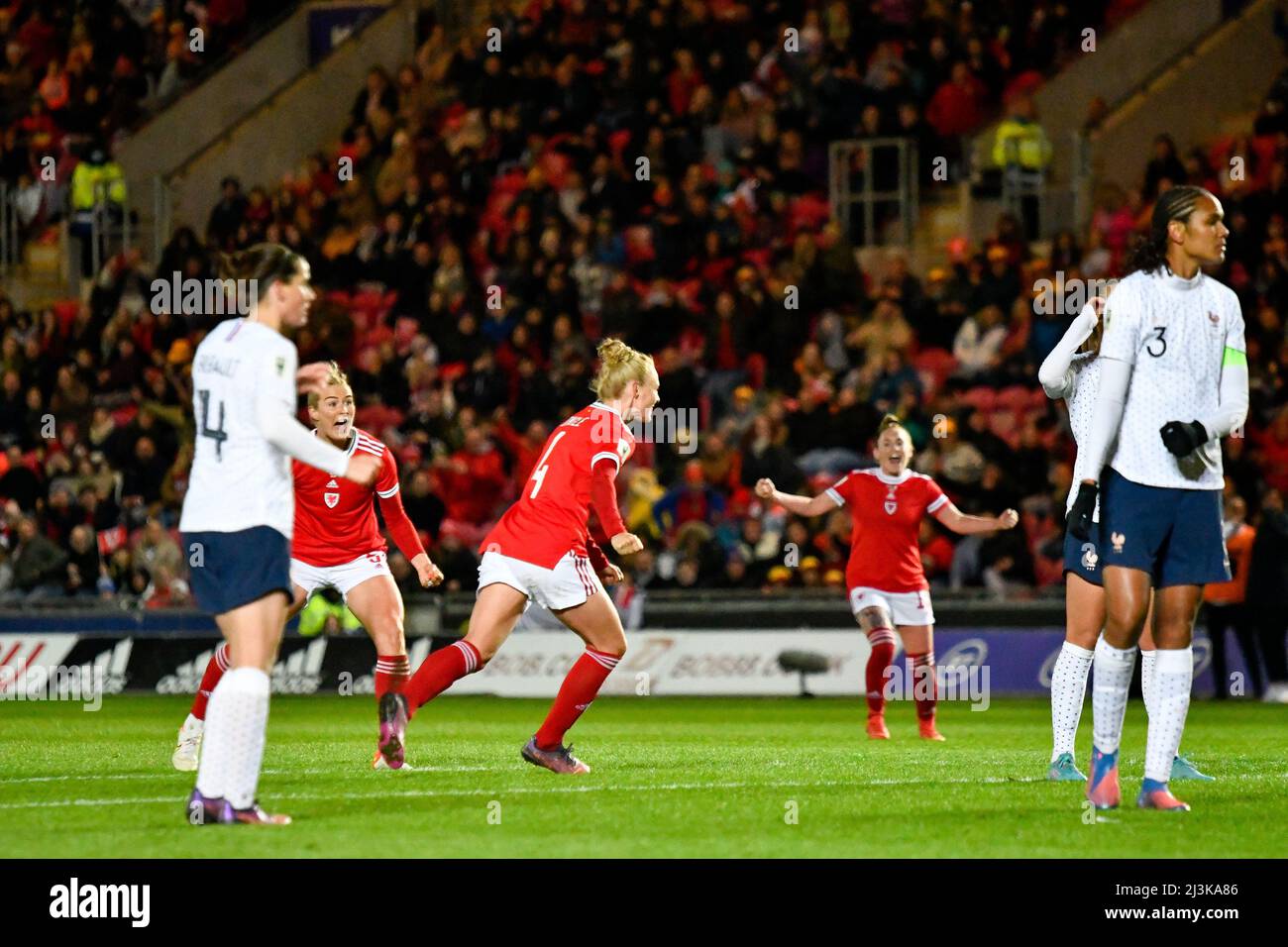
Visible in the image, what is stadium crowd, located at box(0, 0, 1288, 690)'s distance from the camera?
21.5m

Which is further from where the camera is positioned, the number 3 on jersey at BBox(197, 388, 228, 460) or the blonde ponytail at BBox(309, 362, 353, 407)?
the blonde ponytail at BBox(309, 362, 353, 407)

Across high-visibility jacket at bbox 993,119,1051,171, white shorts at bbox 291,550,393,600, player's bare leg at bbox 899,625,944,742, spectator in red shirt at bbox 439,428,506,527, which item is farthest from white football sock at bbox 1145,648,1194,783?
high-visibility jacket at bbox 993,119,1051,171

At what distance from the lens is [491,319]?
24953mm

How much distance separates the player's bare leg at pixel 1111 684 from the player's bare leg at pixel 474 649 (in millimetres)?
3176

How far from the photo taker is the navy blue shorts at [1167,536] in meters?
8.41

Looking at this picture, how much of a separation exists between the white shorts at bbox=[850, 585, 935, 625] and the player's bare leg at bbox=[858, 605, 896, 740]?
46 millimetres

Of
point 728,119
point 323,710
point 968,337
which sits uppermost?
point 728,119

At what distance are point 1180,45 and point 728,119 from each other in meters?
5.46

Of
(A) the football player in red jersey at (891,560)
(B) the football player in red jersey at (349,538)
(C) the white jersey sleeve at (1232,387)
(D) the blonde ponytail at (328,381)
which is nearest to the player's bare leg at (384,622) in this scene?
(B) the football player in red jersey at (349,538)

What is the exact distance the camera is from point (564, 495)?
10.8 meters

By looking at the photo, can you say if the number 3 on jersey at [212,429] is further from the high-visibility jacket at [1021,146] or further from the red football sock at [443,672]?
the high-visibility jacket at [1021,146]

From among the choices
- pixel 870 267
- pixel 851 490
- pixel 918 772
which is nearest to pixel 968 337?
pixel 870 267

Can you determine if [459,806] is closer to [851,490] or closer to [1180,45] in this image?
[851,490]

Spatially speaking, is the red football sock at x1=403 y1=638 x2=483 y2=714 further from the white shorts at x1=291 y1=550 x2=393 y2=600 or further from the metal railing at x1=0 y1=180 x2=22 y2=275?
the metal railing at x1=0 y1=180 x2=22 y2=275
